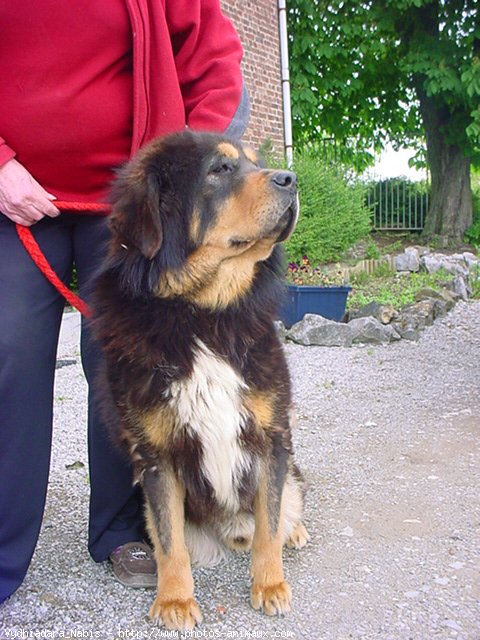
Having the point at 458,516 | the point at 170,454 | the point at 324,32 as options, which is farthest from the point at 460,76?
the point at 170,454

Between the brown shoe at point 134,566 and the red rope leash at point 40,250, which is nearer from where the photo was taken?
the red rope leash at point 40,250

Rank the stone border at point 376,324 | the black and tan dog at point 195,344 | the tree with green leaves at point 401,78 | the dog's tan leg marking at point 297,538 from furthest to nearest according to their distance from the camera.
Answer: the tree with green leaves at point 401,78, the stone border at point 376,324, the dog's tan leg marking at point 297,538, the black and tan dog at point 195,344

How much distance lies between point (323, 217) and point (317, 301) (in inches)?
76.4

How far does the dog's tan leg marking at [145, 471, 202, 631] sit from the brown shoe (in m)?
0.21

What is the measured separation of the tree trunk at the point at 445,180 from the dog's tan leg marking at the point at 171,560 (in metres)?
14.0

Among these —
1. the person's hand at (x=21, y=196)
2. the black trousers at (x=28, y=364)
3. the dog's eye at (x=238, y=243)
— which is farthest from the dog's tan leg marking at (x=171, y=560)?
the person's hand at (x=21, y=196)

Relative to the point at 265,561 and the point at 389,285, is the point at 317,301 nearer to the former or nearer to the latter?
the point at 389,285

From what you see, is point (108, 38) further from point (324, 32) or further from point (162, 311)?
point (324, 32)

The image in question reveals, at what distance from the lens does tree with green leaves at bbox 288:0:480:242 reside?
14.0m

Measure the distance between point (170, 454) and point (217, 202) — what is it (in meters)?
0.97

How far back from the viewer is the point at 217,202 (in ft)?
8.36

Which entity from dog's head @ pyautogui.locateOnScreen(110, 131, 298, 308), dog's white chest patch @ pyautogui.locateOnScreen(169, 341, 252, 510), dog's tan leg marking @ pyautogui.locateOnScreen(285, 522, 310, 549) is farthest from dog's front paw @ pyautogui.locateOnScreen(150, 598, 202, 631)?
dog's head @ pyautogui.locateOnScreen(110, 131, 298, 308)

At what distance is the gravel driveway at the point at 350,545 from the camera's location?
8.24 feet

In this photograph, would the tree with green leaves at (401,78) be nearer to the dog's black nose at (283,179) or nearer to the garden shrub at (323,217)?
the garden shrub at (323,217)
